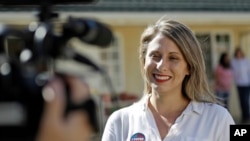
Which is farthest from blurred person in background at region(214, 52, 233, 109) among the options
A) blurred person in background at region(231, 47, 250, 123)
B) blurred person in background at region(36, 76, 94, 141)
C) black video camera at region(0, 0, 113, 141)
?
blurred person in background at region(36, 76, 94, 141)

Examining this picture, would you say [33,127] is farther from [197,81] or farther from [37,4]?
[197,81]

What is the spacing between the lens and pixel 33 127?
1251 mm

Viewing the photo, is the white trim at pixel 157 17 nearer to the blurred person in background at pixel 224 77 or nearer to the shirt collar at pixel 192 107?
the blurred person in background at pixel 224 77

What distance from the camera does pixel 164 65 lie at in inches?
106

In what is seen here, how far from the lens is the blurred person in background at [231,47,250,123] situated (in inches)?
491

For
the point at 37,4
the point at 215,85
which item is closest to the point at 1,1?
the point at 37,4

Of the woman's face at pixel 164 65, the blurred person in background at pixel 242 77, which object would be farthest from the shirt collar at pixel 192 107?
the blurred person in background at pixel 242 77

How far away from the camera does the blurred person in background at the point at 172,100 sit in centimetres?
268

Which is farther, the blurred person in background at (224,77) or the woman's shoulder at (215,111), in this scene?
the blurred person in background at (224,77)

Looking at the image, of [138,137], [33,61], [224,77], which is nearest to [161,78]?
[138,137]

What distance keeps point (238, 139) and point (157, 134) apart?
45 centimetres

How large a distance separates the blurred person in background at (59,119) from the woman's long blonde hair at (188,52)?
142 centimetres

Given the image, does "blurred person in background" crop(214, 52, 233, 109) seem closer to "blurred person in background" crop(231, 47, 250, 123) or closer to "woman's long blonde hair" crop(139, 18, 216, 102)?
"blurred person in background" crop(231, 47, 250, 123)

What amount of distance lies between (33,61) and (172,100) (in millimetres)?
1419
